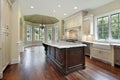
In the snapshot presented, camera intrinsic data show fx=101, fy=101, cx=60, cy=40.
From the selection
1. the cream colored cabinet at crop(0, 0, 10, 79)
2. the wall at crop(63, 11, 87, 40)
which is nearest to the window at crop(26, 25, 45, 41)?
the wall at crop(63, 11, 87, 40)

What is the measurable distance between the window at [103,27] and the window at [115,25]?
1.24 ft

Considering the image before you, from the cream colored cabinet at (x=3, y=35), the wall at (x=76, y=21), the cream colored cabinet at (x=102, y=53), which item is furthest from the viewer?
the wall at (x=76, y=21)

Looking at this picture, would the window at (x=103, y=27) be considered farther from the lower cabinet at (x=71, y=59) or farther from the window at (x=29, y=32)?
the window at (x=29, y=32)

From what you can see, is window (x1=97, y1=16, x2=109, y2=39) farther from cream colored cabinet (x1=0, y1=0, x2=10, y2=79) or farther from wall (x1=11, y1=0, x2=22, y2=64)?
cream colored cabinet (x1=0, y1=0, x2=10, y2=79)

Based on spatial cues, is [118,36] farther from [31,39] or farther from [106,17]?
[31,39]

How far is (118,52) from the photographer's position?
13.4 feet

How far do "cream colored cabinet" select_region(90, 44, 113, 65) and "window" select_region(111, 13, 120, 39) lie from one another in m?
0.95

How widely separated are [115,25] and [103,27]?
79cm

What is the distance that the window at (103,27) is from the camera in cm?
540

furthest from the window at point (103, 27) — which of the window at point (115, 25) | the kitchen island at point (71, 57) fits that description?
the kitchen island at point (71, 57)

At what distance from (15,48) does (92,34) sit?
169 inches

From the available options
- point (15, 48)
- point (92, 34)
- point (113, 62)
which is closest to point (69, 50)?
point (113, 62)

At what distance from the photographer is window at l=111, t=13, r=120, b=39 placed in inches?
185

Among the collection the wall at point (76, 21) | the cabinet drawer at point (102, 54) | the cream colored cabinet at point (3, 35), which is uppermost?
the wall at point (76, 21)
